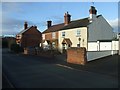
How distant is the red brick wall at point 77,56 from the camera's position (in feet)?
74.2

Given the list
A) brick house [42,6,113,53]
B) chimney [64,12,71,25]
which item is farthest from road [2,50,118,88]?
chimney [64,12,71,25]

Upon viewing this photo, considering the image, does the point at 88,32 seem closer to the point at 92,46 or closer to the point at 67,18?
the point at 92,46

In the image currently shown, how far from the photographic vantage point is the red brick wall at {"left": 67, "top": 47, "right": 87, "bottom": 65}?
22625 millimetres

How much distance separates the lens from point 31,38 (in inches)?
3004

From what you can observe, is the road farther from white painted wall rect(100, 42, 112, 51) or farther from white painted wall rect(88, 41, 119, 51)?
white painted wall rect(100, 42, 112, 51)

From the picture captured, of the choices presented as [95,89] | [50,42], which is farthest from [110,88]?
[50,42]

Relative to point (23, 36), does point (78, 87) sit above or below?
below

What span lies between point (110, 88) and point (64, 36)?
3913 cm

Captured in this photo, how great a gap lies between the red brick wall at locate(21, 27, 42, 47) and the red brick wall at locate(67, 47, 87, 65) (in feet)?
168

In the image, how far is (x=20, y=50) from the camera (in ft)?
197

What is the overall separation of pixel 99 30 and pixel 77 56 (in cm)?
2056

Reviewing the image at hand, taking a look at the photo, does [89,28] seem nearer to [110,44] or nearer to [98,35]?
[98,35]

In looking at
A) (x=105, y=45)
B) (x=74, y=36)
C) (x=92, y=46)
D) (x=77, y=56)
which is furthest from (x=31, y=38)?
(x=77, y=56)

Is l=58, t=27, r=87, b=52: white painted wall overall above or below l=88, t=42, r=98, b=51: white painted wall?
above
